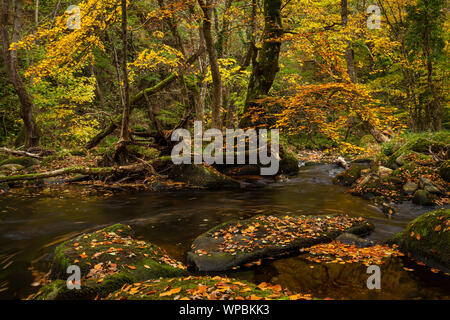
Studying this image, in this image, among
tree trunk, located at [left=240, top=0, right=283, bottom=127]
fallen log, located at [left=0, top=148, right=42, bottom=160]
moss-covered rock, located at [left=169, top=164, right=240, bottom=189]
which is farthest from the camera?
fallen log, located at [left=0, top=148, right=42, bottom=160]

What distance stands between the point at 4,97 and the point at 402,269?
1984cm

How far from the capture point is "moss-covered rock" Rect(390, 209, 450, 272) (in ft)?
13.4

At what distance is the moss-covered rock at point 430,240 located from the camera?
4.08m

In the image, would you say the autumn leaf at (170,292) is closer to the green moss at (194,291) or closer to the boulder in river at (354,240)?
the green moss at (194,291)

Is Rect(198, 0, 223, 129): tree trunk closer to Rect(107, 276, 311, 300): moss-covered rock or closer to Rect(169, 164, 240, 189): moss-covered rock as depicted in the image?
Rect(169, 164, 240, 189): moss-covered rock

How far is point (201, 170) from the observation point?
1072cm

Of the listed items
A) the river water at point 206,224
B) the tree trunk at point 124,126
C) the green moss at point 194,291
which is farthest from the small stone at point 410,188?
the tree trunk at point 124,126

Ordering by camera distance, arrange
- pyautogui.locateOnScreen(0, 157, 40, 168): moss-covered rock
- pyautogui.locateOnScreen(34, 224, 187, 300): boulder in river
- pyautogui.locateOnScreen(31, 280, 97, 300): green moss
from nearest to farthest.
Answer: pyautogui.locateOnScreen(31, 280, 97, 300): green moss, pyautogui.locateOnScreen(34, 224, 187, 300): boulder in river, pyautogui.locateOnScreen(0, 157, 40, 168): moss-covered rock

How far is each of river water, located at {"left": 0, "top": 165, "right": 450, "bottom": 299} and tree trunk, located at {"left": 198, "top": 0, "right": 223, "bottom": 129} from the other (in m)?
3.70

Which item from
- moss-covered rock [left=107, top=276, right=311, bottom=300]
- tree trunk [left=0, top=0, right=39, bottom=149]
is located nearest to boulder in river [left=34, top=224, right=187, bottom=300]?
moss-covered rock [left=107, top=276, right=311, bottom=300]

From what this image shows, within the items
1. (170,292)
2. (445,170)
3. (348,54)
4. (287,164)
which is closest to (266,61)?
(348,54)

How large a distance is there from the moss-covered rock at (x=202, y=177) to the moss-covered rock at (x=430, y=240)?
6525 millimetres

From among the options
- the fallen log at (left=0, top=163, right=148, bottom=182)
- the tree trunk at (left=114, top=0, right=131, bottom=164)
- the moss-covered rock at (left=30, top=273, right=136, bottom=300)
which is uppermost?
the tree trunk at (left=114, top=0, right=131, bottom=164)

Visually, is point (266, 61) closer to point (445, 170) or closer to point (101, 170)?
point (445, 170)
